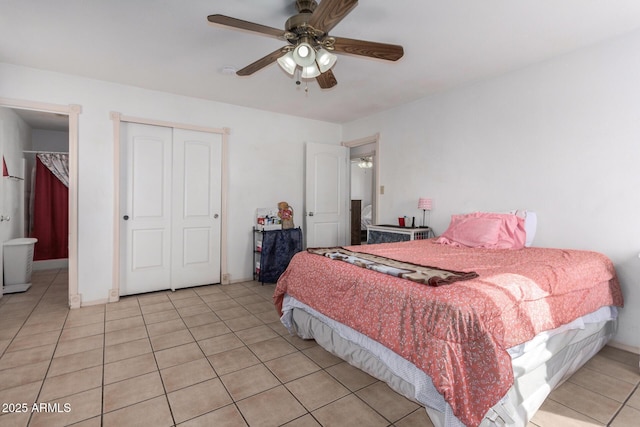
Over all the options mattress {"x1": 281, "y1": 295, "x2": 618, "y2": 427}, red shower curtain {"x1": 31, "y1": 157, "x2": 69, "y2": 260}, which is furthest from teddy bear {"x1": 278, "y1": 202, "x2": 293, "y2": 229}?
red shower curtain {"x1": 31, "y1": 157, "x2": 69, "y2": 260}

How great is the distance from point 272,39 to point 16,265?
13.9ft

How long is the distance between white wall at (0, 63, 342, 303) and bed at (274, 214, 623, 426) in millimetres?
2182

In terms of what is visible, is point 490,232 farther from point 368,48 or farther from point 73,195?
point 73,195

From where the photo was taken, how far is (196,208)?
417cm

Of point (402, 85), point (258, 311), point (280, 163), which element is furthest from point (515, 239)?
point (280, 163)

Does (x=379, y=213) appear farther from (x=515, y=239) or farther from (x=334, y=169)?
(x=515, y=239)

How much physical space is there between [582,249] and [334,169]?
3.37 m

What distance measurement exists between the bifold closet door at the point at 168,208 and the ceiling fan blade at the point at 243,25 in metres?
2.52

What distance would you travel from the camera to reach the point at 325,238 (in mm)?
5168

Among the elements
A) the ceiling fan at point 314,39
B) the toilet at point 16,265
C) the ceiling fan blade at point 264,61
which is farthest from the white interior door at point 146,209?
the ceiling fan at point 314,39

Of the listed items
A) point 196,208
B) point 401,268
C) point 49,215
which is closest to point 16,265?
point 49,215

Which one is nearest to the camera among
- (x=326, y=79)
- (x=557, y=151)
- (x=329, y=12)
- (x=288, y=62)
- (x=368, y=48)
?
(x=329, y=12)

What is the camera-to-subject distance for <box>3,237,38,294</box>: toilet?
394cm

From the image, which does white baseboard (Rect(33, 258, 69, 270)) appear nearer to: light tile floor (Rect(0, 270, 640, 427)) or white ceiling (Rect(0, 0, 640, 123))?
light tile floor (Rect(0, 270, 640, 427))
